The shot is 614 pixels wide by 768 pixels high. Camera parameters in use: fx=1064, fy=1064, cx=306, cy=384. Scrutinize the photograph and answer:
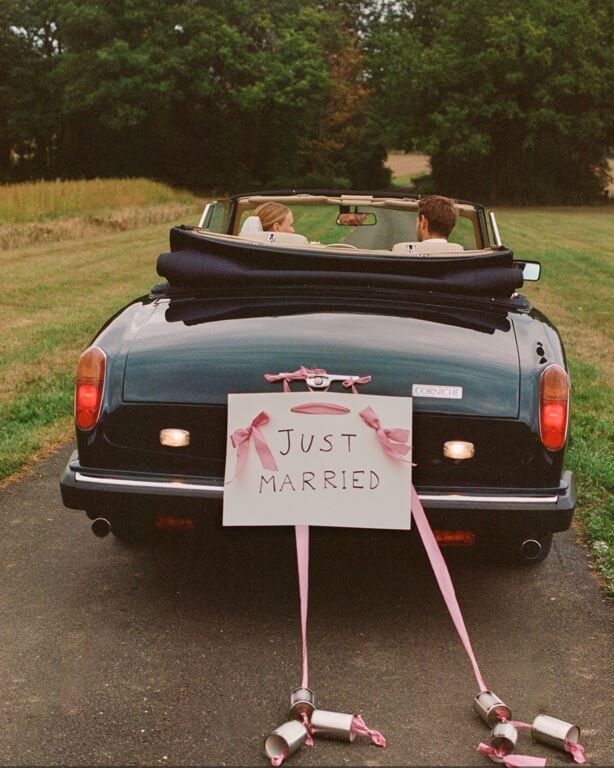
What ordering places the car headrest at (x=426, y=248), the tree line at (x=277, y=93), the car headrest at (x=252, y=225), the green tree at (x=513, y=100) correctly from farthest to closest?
the tree line at (x=277, y=93), the green tree at (x=513, y=100), the car headrest at (x=252, y=225), the car headrest at (x=426, y=248)

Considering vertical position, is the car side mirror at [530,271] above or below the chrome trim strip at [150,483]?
above

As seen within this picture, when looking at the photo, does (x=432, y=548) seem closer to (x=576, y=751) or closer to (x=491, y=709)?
(x=491, y=709)

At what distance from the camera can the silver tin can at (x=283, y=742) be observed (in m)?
2.91

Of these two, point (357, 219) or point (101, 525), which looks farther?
point (357, 219)

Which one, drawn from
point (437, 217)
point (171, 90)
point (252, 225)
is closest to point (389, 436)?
point (437, 217)

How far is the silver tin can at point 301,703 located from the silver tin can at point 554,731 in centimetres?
65

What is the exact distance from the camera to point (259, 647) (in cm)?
372

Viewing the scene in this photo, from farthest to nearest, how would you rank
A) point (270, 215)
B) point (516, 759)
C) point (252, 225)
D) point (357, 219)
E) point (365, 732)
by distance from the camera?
point (357, 219), point (270, 215), point (252, 225), point (365, 732), point (516, 759)

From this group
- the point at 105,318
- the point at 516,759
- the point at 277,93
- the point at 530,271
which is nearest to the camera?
the point at 516,759

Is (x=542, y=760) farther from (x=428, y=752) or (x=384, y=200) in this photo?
(x=384, y=200)

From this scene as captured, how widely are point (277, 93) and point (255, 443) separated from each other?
5144cm

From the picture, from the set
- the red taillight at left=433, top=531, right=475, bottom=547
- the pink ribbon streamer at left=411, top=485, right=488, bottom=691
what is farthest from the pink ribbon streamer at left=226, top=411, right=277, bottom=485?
the red taillight at left=433, top=531, right=475, bottom=547

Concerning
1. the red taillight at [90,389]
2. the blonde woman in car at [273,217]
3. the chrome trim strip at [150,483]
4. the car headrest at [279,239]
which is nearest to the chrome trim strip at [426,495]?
the chrome trim strip at [150,483]

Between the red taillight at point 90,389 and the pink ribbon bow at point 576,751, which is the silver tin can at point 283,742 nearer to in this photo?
the pink ribbon bow at point 576,751
